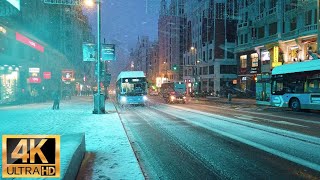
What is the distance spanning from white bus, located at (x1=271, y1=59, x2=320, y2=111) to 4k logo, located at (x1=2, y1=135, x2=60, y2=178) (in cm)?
2035

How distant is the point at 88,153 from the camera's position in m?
8.63

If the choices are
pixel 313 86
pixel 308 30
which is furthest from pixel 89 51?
pixel 308 30

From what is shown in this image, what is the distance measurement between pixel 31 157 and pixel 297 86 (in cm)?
2228

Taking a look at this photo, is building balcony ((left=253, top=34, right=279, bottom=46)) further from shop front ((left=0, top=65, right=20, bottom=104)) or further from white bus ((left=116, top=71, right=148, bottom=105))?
shop front ((left=0, top=65, right=20, bottom=104))

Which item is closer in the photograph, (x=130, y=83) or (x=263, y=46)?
(x=130, y=83)

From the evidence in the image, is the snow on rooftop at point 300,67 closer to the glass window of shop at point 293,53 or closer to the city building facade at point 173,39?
the glass window of shop at point 293,53

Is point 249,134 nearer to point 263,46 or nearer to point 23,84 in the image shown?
point 23,84

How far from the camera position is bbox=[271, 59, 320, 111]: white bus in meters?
21.9

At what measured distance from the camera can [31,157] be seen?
15.4 feet

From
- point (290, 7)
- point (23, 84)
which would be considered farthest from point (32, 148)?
point (290, 7)

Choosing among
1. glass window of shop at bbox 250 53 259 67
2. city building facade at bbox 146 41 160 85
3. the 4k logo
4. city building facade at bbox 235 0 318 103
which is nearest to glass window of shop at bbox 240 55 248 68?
city building facade at bbox 235 0 318 103

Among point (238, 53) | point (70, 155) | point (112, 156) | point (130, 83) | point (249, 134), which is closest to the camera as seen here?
point (70, 155)

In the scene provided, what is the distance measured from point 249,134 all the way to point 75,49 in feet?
296

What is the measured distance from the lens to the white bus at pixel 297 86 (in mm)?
21859
